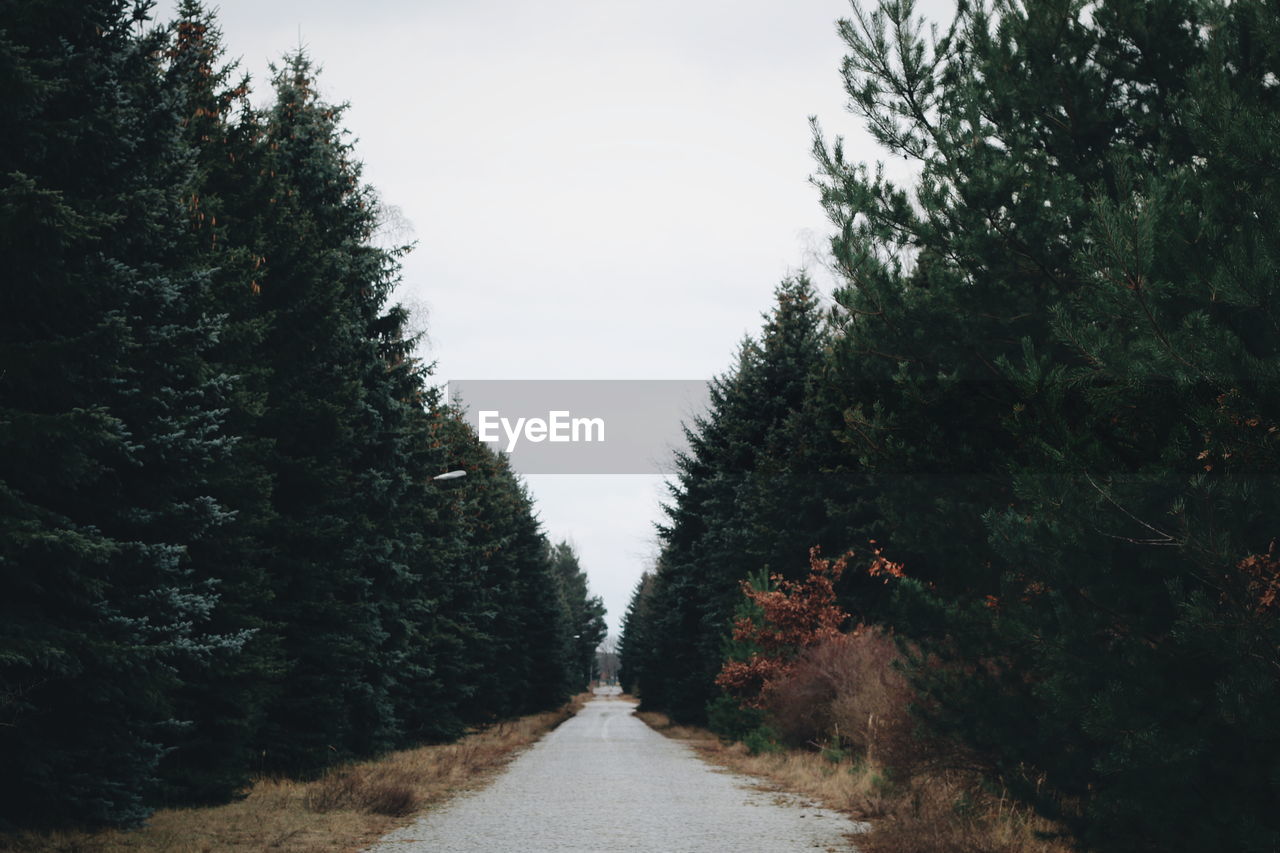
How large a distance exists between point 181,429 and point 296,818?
5.25 m

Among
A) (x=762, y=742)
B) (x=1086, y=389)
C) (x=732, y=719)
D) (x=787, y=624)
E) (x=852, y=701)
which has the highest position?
(x=1086, y=389)

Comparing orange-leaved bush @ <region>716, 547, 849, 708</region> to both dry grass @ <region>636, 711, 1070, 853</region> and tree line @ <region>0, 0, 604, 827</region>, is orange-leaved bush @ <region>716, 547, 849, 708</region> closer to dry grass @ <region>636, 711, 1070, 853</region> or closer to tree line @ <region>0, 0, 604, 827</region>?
dry grass @ <region>636, 711, 1070, 853</region>

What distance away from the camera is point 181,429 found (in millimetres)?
10609

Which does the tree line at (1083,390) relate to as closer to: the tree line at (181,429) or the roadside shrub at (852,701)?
the roadside shrub at (852,701)

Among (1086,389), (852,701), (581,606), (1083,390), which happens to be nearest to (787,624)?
(852,701)

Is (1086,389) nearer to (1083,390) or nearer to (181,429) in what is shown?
(1083,390)

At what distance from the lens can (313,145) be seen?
2127cm

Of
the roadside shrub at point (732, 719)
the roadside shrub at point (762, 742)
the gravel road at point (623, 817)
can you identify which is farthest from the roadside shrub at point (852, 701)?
the roadside shrub at point (732, 719)

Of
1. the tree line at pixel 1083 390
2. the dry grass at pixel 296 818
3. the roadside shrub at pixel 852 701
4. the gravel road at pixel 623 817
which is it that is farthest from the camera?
the roadside shrub at pixel 852 701

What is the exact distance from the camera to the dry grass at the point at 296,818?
396 inches

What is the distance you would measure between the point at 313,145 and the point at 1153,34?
16.6 m

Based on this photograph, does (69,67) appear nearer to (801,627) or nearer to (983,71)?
(983,71)

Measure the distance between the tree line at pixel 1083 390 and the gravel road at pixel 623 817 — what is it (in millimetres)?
3290

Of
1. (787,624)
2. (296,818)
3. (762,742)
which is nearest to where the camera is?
(296,818)
